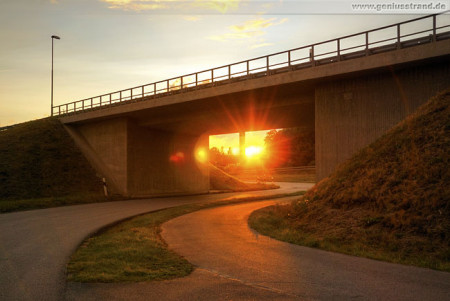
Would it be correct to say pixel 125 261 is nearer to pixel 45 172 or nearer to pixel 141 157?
pixel 141 157

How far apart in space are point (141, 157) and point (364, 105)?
18923 millimetres

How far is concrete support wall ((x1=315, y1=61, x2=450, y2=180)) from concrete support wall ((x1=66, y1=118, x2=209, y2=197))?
16.4 m

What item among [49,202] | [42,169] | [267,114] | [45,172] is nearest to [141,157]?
[45,172]

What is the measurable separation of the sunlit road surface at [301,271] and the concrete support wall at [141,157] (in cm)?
1890

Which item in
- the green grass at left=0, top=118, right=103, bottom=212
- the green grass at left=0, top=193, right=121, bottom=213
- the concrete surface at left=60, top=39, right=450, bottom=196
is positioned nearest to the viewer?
the concrete surface at left=60, top=39, right=450, bottom=196

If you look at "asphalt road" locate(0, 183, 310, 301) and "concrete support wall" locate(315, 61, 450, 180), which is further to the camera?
"concrete support wall" locate(315, 61, 450, 180)

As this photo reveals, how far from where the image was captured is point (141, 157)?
28.8 meters

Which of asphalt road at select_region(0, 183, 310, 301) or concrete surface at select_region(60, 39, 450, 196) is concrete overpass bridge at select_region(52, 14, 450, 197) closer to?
concrete surface at select_region(60, 39, 450, 196)

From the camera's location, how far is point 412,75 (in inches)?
584

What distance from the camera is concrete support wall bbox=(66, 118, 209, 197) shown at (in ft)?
92.8

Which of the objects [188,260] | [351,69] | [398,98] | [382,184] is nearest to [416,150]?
[382,184]

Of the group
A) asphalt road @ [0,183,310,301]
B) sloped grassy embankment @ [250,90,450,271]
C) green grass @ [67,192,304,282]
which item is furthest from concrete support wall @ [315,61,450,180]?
asphalt road @ [0,183,310,301]

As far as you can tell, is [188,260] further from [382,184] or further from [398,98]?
[398,98]

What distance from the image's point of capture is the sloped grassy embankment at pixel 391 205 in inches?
318
